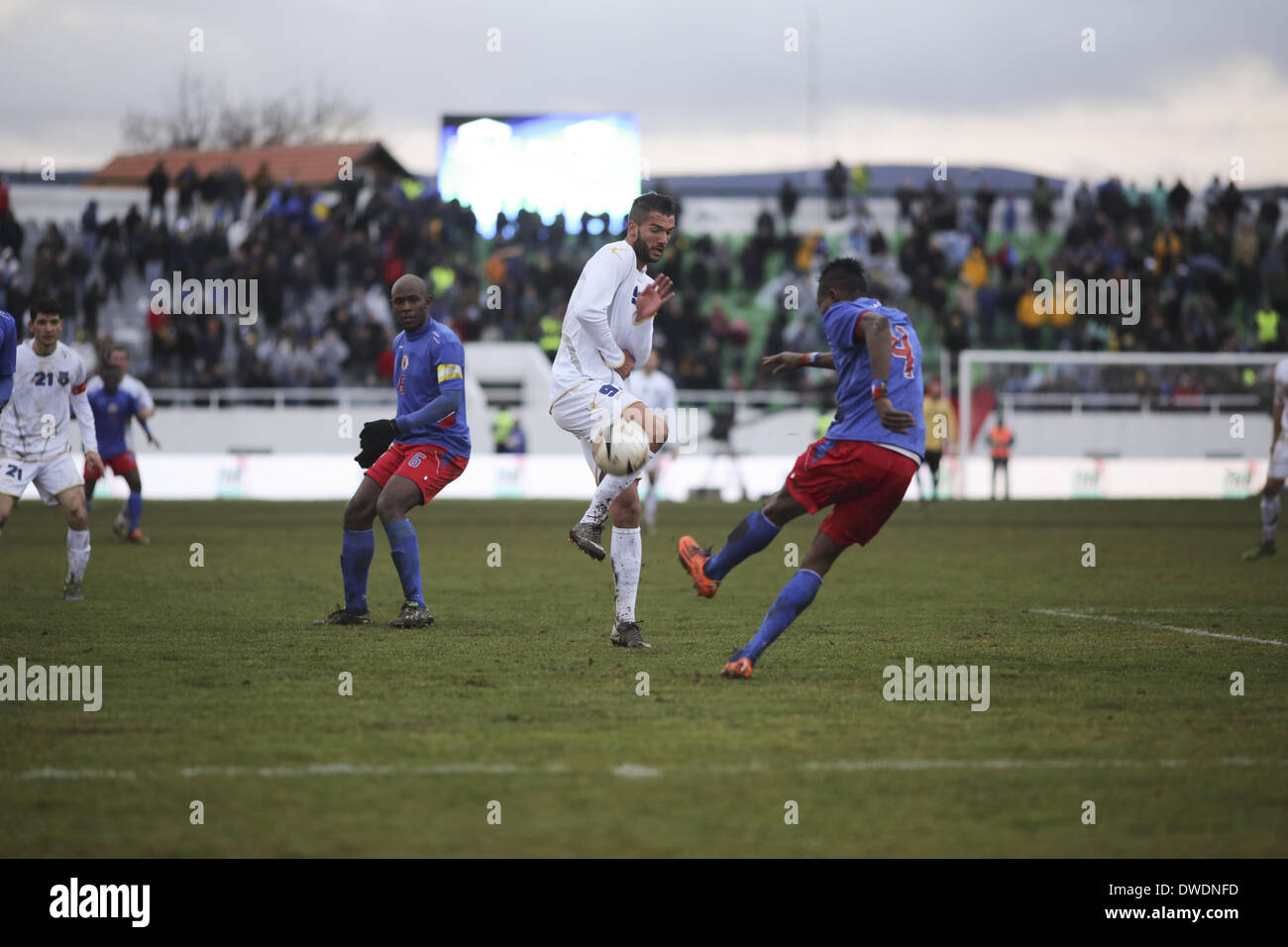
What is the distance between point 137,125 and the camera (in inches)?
2724

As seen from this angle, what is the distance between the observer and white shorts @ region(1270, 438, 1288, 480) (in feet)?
52.3

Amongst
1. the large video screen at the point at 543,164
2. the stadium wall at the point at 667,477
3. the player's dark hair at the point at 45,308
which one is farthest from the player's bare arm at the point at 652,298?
the large video screen at the point at 543,164

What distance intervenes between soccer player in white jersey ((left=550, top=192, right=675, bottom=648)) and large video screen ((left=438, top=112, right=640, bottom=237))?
2896cm

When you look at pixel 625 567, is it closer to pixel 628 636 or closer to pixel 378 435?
pixel 628 636

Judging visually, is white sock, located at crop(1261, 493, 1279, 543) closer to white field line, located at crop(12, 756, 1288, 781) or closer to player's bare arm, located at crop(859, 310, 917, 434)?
player's bare arm, located at crop(859, 310, 917, 434)

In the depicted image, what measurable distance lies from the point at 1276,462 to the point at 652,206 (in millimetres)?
9978

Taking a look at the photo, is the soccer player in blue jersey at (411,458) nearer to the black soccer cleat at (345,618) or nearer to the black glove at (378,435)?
the black soccer cleat at (345,618)

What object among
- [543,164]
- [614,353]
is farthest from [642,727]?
[543,164]

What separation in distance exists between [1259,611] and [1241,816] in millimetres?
6877

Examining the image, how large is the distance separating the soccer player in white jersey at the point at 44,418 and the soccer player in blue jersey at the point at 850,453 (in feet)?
19.4

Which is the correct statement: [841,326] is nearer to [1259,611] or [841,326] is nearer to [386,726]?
[386,726]

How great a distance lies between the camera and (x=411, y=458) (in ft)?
33.1

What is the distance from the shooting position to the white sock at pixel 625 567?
8938 millimetres
